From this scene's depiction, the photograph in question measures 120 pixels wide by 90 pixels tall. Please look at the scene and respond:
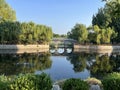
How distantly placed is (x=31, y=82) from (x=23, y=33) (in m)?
76.3

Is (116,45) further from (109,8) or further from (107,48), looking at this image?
(109,8)

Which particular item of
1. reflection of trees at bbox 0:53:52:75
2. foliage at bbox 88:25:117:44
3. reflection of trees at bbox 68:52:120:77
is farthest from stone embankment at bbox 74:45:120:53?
reflection of trees at bbox 0:53:52:75

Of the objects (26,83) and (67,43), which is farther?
(67,43)

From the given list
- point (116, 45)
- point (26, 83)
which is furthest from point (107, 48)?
point (26, 83)

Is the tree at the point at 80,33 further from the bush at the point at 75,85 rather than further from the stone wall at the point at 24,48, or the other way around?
the bush at the point at 75,85

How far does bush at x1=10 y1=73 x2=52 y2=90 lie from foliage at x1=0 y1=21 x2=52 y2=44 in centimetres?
7179

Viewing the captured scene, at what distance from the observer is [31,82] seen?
908 cm

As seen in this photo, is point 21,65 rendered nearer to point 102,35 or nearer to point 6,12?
point 6,12

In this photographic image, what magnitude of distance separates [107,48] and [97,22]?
18833mm

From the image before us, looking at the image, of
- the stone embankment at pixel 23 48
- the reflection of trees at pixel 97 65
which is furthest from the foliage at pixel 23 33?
the reflection of trees at pixel 97 65

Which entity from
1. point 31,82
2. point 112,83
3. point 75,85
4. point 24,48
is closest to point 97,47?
point 24,48

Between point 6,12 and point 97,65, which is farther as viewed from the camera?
point 6,12

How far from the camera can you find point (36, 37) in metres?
88.6

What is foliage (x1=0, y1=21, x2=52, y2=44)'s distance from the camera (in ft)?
265
